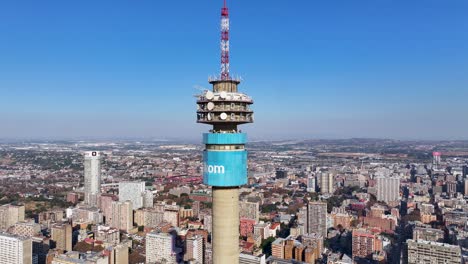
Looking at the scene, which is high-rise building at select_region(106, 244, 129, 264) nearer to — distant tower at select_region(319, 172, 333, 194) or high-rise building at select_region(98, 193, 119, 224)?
high-rise building at select_region(98, 193, 119, 224)

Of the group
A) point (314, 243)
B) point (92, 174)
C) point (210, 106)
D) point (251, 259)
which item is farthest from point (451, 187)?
point (210, 106)

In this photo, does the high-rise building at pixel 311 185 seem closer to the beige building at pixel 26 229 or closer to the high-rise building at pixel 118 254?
the high-rise building at pixel 118 254

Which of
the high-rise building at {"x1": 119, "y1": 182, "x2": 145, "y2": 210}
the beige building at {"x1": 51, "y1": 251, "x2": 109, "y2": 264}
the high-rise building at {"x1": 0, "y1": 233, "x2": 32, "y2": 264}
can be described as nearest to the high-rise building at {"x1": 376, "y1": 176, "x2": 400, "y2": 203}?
the high-rise building at {"x1": 119, "y1": 182, "x2": 145, "y2": 210}

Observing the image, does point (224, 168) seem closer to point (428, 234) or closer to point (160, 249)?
point (160, 249)

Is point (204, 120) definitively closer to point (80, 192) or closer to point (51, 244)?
point (51, 244)

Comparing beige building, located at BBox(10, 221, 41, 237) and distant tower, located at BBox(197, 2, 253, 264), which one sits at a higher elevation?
distant tower, located at BBox(197, 2, 253, 264)

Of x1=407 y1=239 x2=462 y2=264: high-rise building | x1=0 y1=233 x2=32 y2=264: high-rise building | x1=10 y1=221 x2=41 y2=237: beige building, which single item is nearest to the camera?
x1=407 y1=239 x2=462 y2=264: high-rise building
